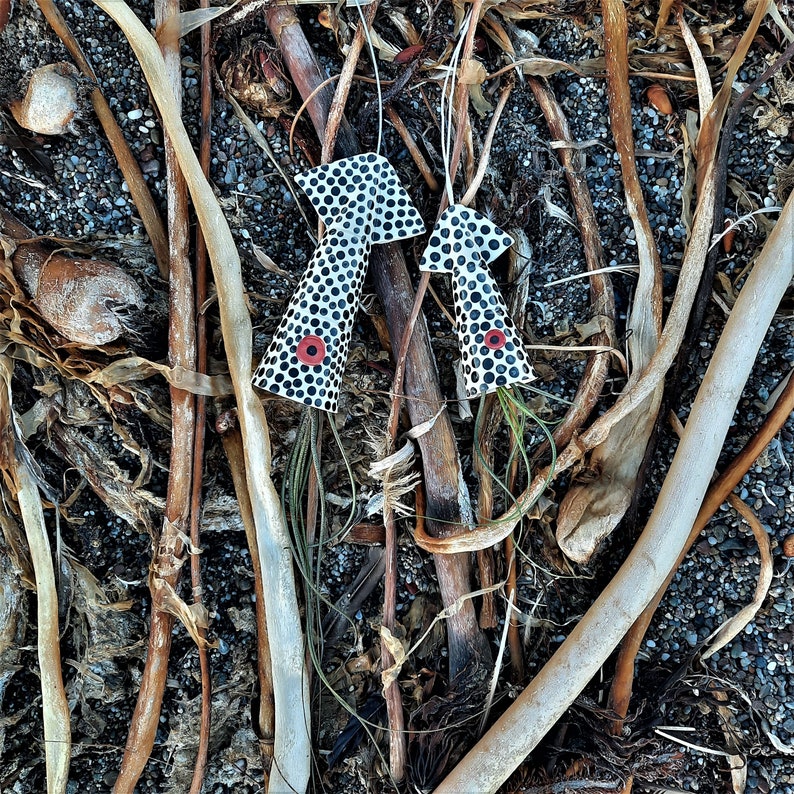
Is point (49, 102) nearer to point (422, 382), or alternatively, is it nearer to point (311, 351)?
point (311, 351)

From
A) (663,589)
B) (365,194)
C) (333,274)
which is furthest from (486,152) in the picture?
(663,589)

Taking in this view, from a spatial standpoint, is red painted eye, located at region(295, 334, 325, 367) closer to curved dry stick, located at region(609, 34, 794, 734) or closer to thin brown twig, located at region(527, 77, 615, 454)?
thin brown twig, located at region(527, 77, 615, 454)

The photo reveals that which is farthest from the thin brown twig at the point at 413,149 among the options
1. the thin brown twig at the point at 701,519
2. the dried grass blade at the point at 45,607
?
the dried grass blade at the point at 45,607

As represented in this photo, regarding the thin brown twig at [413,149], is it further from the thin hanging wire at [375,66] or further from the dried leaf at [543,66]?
the dried leaf at [543,66]

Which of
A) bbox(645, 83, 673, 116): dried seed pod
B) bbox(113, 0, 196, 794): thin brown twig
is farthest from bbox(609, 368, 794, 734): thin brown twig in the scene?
bbox(113, 0, 196, 794): thin brown twig

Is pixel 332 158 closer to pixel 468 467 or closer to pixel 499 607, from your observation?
pixel 468 467

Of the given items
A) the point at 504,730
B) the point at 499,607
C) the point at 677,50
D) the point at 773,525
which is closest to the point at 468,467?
the point at 499,607
